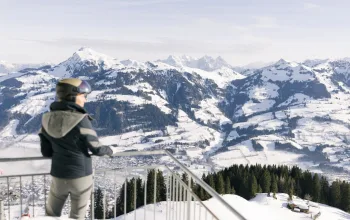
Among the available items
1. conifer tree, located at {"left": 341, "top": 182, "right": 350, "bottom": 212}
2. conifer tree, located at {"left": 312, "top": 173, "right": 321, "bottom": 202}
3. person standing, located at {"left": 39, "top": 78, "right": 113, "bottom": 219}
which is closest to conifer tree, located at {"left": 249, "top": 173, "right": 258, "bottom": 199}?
conifer tree, located at {"left": 312, "top": 173, "right": 321, "bottom": 202}

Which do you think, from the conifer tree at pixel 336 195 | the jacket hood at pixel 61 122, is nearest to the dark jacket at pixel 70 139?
the jacket hood at pixel 61 122

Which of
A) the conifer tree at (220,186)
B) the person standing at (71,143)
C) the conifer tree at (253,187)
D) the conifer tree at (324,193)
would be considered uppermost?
the person standing at (71,143)

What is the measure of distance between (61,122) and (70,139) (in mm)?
275

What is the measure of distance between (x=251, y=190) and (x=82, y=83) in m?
66.0

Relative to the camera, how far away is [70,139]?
4809 millimetres

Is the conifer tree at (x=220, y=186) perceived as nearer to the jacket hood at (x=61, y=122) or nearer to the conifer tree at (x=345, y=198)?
the conifer tree at (x=345, y=198)

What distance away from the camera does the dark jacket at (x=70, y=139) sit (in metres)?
4.70

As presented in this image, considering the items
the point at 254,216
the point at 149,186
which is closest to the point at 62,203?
the point at 254,216

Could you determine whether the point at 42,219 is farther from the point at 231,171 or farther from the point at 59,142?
the point at 231,171

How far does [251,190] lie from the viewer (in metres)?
67.1

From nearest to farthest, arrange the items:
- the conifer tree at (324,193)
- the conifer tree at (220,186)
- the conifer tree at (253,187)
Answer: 1. the conifer tree at (220,186)
2. the conifer tree at (253,187)
3. the conifer tree at (324,193)

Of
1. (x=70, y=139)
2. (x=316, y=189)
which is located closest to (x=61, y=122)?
(x=70, y=139)

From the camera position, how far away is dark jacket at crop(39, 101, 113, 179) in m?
4.70

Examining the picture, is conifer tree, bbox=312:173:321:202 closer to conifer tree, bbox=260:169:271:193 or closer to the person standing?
conifer tree, bbox=260:169:271:193
